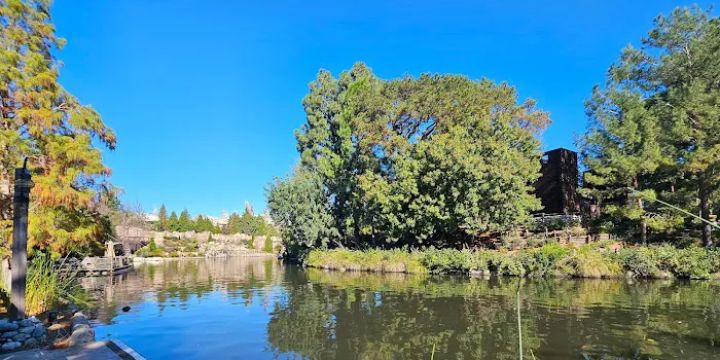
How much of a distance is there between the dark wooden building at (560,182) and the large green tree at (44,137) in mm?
34008

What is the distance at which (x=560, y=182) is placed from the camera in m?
38.3

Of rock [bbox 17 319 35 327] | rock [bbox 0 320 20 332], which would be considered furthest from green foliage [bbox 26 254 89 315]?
rock [bbox 0 320 20 332]

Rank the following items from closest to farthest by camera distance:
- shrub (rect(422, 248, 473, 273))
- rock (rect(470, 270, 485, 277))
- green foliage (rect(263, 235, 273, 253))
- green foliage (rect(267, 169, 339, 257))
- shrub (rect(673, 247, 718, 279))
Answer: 1. shrub (rect(673, 247, 718, 279))
2. rock (rect(470, 270, 485, 277))
3. shrub (rect(422, 248, 473, 273))
4. green foliage (rect(267, 169, 339, 257))
5. green foliage (rect(263, 235, 273, 253))

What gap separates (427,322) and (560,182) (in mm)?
30342

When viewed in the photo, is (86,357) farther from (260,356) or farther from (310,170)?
(310,170)

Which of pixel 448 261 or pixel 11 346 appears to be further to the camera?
pixel 448 261

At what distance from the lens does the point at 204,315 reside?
1402 centimetres

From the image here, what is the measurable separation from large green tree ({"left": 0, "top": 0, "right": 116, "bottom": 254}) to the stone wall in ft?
18.1

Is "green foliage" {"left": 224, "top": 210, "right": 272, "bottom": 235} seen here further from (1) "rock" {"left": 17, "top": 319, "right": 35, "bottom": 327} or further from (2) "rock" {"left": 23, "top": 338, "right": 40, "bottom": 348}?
(2) "rock" {"left": 23, "top": 338, "right": 40, "bottom": 348}

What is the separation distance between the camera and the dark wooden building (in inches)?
1496

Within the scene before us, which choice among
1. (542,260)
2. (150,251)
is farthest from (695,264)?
(150,251)

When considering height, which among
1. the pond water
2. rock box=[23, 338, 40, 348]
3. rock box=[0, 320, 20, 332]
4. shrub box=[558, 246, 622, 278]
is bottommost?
the pond water

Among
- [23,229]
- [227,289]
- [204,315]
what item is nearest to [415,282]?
[227,289]

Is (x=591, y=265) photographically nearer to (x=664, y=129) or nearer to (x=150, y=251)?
(x=664, y=129)
